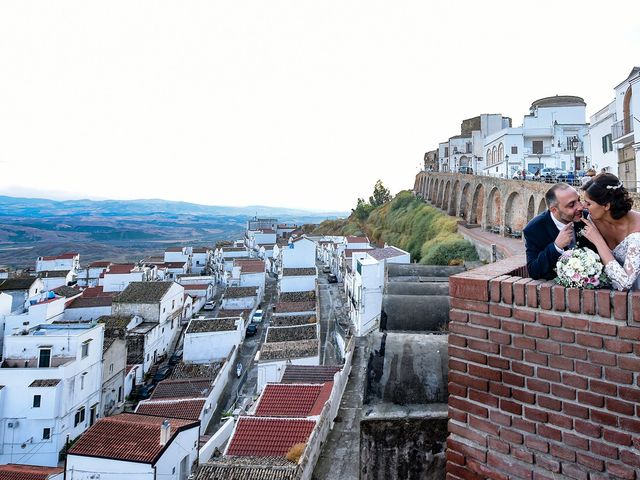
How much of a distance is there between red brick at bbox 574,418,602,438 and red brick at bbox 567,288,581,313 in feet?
1.84

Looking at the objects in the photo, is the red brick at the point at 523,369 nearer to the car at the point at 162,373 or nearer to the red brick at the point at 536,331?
the red brick at the point at 536,331

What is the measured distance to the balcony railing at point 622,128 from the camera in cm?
1656

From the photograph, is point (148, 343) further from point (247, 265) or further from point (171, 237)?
point (171, 237)

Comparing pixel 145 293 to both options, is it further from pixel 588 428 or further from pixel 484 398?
pixel 588 428

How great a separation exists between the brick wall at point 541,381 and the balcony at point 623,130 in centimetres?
1929

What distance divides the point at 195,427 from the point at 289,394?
3.33 metres

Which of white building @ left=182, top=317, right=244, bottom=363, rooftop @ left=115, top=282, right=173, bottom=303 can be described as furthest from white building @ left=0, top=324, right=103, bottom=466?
rooftop @ left=115, top=282, right=173, bottom=303

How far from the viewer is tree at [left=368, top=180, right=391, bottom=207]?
61.6 metres

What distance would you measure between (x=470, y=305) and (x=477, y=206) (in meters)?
30.8

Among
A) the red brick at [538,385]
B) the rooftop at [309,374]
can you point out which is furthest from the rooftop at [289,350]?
the red brick at [538,385]

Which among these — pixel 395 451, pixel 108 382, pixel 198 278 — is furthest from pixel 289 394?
pixel 198 278

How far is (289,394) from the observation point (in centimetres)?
1195

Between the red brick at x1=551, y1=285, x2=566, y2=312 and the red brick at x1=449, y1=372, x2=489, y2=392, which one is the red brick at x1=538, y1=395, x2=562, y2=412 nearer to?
the red brick at x1=449, y1=372, x2=489, y2=392

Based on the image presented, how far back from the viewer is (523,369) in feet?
6.99
